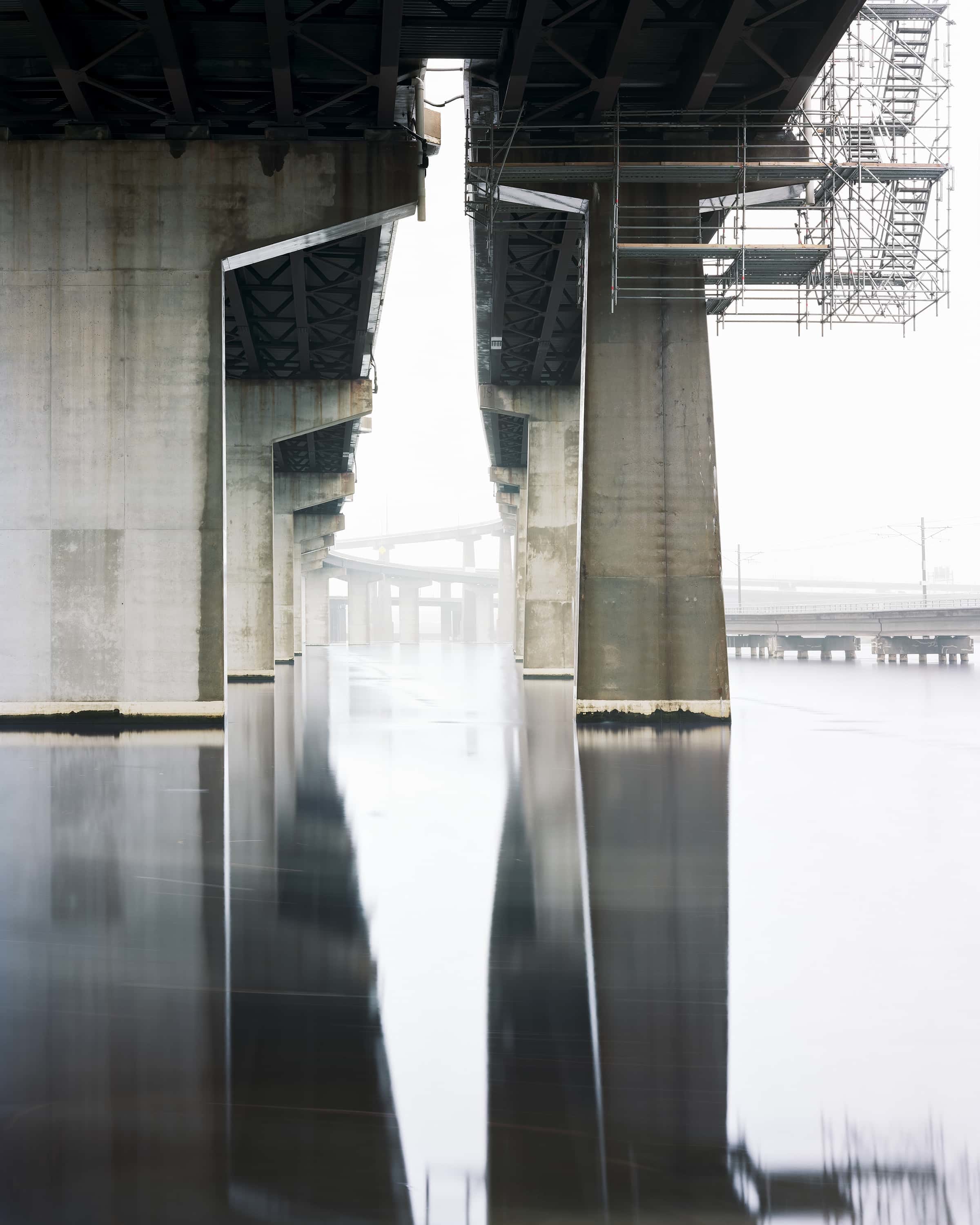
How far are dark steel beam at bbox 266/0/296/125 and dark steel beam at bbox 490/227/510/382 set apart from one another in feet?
17.7

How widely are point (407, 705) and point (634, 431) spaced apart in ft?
30.4

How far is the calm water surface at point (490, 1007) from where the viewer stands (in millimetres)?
2932

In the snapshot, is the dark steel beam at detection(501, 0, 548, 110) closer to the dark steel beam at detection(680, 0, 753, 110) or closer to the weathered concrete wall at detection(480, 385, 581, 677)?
the dark steel beam at detection(680, 0, 753, 110)

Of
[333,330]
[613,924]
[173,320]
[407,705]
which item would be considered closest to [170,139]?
[173,320]

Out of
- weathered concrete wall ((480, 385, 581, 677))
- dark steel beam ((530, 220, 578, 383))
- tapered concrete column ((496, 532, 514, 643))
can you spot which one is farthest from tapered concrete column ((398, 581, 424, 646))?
dark steel beam ((530, 220, 578, 383))

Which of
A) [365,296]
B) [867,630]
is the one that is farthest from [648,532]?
[867,630]

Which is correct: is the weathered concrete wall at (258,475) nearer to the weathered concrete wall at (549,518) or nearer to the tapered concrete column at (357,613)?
the weathered concrete wall at (549,518)

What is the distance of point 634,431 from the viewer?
18.0 m

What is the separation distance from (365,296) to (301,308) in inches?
75.3

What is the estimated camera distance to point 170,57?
16.1 meters

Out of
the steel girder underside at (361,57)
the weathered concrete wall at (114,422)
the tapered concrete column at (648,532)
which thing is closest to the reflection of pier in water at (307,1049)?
the tapered concrete column at (648,532)

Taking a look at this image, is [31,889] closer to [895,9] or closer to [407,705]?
[407,705]

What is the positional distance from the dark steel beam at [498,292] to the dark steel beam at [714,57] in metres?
5.60

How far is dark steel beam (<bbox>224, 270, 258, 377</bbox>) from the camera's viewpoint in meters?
26.7
